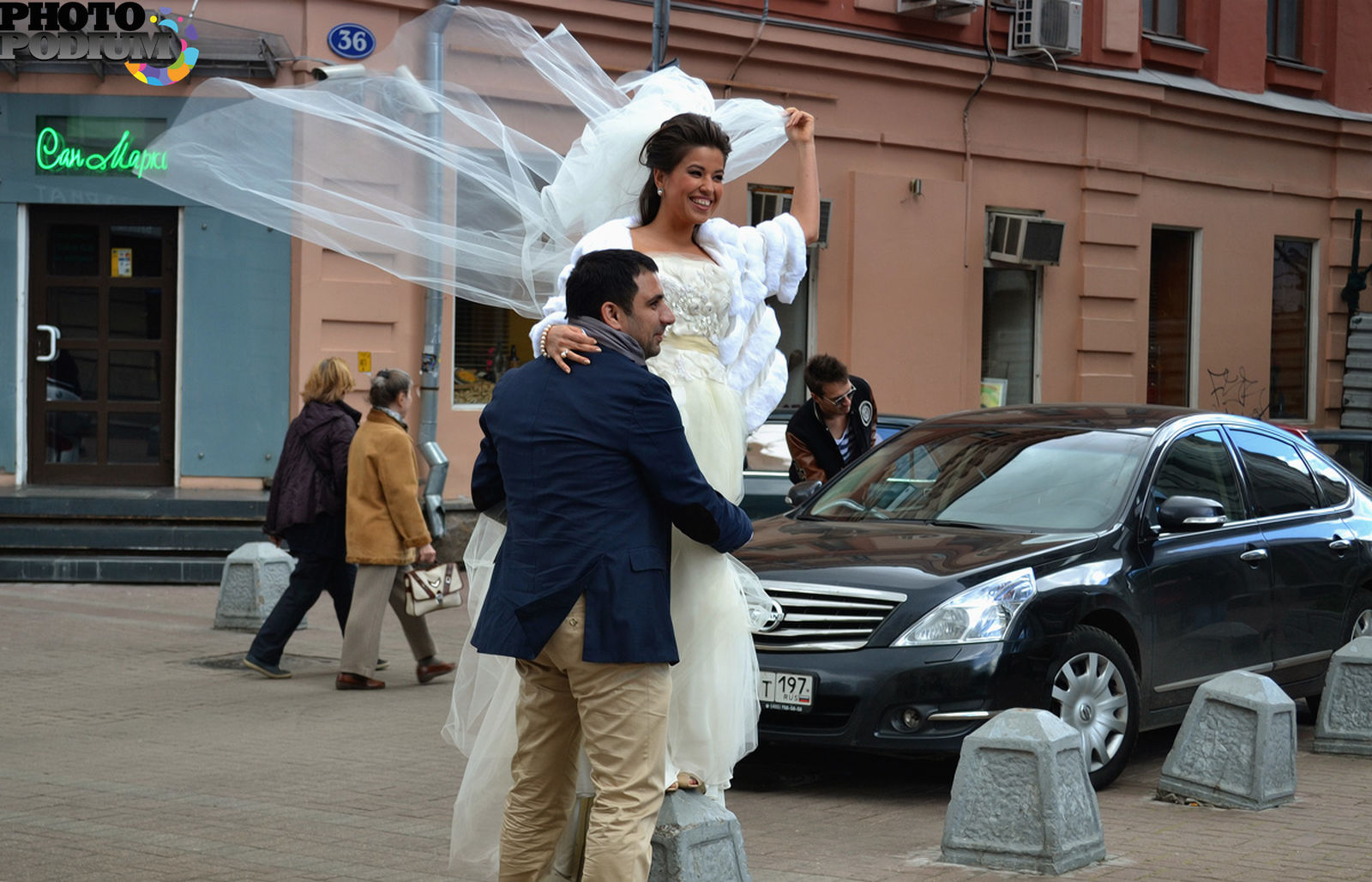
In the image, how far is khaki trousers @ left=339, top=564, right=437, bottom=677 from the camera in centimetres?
962

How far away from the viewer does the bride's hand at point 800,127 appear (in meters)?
5.21

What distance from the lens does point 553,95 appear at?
5645mm

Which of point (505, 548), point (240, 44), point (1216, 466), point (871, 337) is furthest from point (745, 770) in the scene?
point (871, 337)

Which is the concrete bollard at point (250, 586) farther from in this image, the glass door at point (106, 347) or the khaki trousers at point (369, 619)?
the glass door at point (106, 347)

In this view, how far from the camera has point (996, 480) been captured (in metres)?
7.98

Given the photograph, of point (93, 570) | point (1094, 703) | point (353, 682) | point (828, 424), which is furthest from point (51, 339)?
point (1094, 703)

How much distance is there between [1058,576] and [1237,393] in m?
17.0

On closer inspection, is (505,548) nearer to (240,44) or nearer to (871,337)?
(240,44)

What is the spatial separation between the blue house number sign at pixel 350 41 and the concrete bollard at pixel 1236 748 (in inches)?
439

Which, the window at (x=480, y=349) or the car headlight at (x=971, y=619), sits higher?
the window at (x=480, y=349)

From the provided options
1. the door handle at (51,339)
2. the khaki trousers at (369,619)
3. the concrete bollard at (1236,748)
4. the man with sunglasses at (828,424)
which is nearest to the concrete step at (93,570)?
the door handle at (51,339)

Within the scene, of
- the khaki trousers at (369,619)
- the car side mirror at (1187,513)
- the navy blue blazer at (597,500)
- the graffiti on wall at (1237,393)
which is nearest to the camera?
the navy blue blazer at (597,500)

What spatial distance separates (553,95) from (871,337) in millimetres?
13488

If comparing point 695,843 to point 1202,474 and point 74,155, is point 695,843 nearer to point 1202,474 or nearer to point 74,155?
point 1202,474
